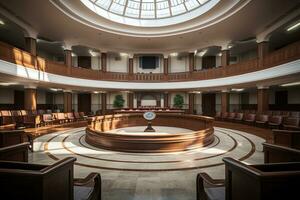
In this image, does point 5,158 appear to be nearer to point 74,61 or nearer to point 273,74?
point 273,74

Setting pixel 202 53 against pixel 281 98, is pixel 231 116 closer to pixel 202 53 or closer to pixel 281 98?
pixel 281 98

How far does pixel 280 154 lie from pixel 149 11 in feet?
58.3

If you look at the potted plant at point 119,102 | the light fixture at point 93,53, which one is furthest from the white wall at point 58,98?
the potted plant at point 119,102

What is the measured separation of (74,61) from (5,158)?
841 inches

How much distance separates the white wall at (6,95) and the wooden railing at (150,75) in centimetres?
682

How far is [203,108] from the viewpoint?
2270 centimetres

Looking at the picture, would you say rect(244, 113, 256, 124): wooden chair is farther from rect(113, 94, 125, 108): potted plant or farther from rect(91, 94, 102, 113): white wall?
rect(91, 94, 102, 113): white wall

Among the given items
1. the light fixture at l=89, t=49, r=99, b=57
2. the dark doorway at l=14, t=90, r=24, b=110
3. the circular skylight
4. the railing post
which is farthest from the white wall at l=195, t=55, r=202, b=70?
the dark doorway at l=14, t=90, r=24, b=110

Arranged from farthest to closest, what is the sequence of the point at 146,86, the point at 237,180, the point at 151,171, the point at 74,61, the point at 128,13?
1. the point at 74,61
2. the point at 146,86
3. the point at 128,13
4. the point at 151,171
5. the point at 237,180

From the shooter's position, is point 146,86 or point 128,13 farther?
point 146,86

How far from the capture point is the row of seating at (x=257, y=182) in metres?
1.72

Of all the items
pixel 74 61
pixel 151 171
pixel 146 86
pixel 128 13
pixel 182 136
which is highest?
pixel 128 13

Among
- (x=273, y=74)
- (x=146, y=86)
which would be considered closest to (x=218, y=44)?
(x=273, y=74)

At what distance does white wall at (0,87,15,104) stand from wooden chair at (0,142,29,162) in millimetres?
17887
